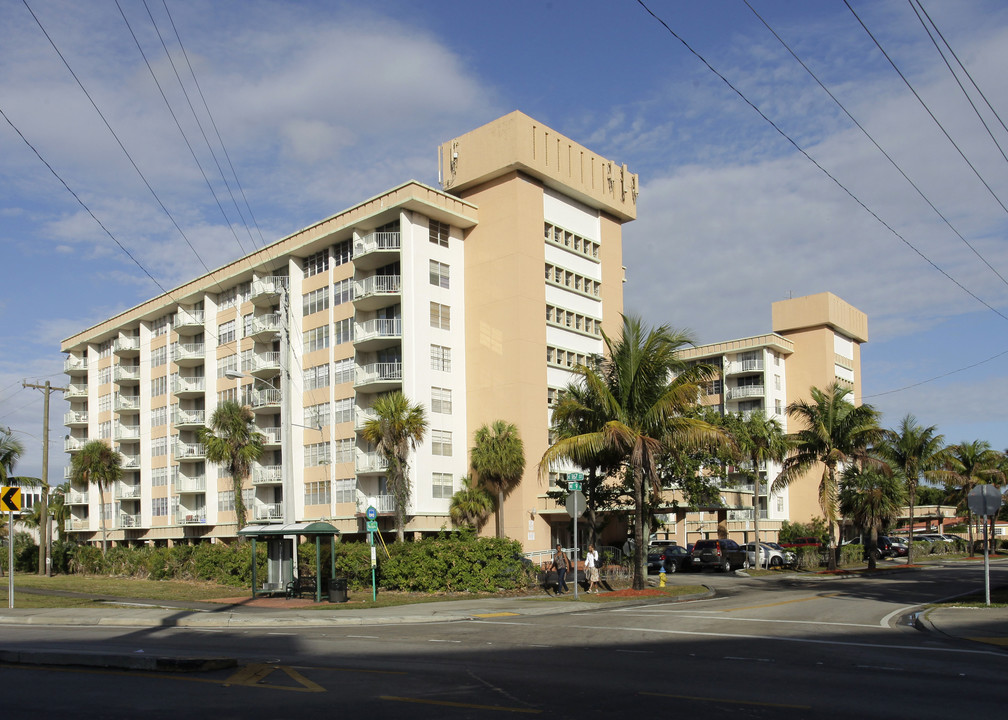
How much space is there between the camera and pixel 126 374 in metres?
71.3

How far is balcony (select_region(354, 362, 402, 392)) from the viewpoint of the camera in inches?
1809

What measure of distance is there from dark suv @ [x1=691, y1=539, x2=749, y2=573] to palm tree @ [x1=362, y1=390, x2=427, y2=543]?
1713 cm

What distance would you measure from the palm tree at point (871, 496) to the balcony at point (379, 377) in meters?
24.8

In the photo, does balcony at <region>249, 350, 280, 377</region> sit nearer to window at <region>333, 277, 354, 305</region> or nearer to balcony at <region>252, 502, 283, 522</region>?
window at <region>333, 277, 354, 305</region>

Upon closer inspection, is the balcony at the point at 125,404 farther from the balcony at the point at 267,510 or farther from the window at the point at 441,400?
the window at the point at 441,400

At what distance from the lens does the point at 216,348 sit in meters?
61.2

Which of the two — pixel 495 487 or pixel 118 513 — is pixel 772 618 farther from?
pixel 118 513

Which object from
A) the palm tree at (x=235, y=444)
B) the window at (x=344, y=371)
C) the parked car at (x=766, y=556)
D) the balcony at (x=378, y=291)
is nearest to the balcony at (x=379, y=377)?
the window at (x=344, y=371)

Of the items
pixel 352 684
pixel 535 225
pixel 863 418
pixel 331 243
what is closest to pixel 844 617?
pixel 352 684

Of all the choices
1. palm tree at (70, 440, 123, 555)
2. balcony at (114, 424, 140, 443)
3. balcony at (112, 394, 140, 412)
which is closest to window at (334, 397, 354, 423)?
palm tree at (70, 440, 123, 555)

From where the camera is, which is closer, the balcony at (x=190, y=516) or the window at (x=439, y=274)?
the window at (x=439, y=274)

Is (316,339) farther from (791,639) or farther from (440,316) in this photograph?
(791,639)

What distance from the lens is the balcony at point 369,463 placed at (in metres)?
45.4

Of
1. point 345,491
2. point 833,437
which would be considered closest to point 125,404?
point 345,491
